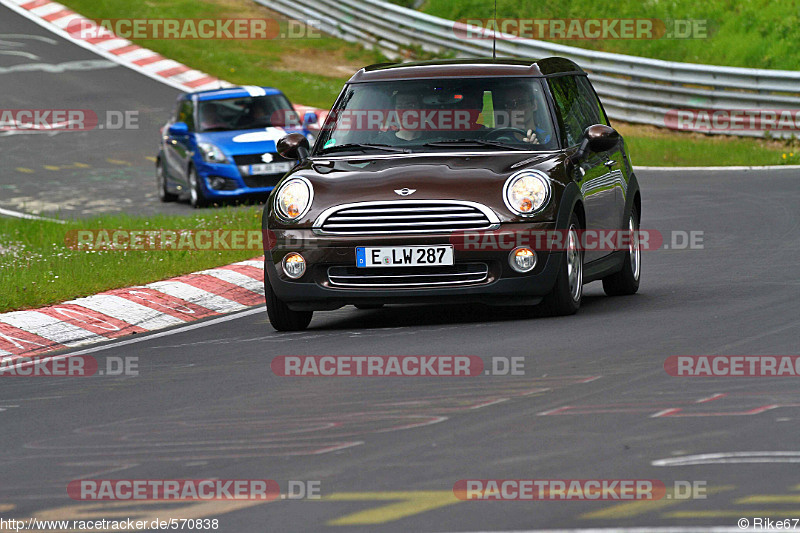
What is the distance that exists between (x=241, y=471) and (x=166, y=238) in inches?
378

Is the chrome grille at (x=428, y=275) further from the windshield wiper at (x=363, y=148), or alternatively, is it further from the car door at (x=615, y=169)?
the car door at (x=615, y=169)

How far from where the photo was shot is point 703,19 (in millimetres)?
31891

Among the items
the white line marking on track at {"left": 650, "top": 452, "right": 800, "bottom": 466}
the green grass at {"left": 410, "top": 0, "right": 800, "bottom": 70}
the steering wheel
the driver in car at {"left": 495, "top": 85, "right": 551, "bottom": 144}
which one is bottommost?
the white line marking on track at {"left": 650, "top": 452, "right": 800, "bottom": 466}

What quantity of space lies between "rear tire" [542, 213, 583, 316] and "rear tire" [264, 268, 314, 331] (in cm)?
163

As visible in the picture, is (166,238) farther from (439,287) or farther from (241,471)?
(241,471)

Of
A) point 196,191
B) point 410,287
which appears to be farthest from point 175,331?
point 196,191

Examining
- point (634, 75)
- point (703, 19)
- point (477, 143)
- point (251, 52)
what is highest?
point (703, 19)

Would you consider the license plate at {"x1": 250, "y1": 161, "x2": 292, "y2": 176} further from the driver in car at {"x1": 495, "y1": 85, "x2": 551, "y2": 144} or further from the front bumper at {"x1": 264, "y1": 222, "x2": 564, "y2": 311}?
the front bumper at {"x1": 264, "y1": 222, "x2": 564, "y2": 311}

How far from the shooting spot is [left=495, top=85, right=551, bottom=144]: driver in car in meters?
10.6

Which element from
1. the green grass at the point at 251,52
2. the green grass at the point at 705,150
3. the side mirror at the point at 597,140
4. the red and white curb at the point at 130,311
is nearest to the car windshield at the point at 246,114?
the green grass at the point at 705,150

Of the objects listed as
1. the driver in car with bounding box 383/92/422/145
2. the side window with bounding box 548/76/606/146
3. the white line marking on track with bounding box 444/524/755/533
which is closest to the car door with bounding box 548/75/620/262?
the side window with bounding box 548/76/606/146

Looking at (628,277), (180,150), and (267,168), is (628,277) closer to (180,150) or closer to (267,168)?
(267,168)

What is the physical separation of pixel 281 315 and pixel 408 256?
3.59 ft

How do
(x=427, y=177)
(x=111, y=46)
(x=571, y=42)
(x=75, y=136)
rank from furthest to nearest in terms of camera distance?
(x=111, y=46)
(x=571, y=42)
(x=75, y=136)
(x=427, y=177)
